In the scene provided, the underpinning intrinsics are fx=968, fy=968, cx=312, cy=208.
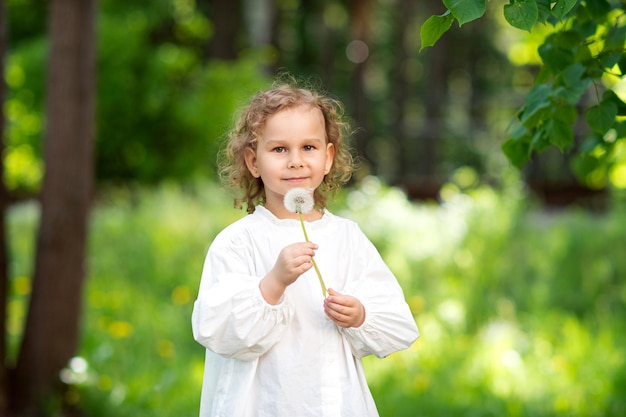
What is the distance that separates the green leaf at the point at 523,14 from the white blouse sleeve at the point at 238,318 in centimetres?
83

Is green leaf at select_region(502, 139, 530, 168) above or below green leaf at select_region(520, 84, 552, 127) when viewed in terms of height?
below

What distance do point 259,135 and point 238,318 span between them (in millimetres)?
473

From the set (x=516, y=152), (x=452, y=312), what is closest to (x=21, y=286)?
(x=452, y=312)

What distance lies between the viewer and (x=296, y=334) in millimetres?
2350

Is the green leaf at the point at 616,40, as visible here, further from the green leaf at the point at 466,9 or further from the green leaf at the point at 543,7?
the green leaf at the point at 466,9

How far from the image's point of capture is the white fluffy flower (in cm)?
230

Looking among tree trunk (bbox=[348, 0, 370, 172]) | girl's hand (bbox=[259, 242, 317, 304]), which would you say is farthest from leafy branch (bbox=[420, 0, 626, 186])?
tree trunk (bbox=[348, 0, 370, 172])

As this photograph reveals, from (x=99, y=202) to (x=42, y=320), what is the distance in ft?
26.2

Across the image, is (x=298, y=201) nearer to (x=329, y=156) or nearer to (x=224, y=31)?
(x=329, y=156)

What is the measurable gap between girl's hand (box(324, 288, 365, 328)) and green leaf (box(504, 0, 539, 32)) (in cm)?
73

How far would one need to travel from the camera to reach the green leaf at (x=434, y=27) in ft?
7.31

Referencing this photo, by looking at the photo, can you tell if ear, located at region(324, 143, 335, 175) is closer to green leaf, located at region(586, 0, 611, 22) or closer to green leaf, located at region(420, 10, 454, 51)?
green leaf, located at region(420, 10, 454, 51)

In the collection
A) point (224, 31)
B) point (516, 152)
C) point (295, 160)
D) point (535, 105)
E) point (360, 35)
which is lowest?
point (295, 160)

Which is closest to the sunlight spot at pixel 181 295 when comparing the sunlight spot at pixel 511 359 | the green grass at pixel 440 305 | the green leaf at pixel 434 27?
the green grass at pixel 440 305
